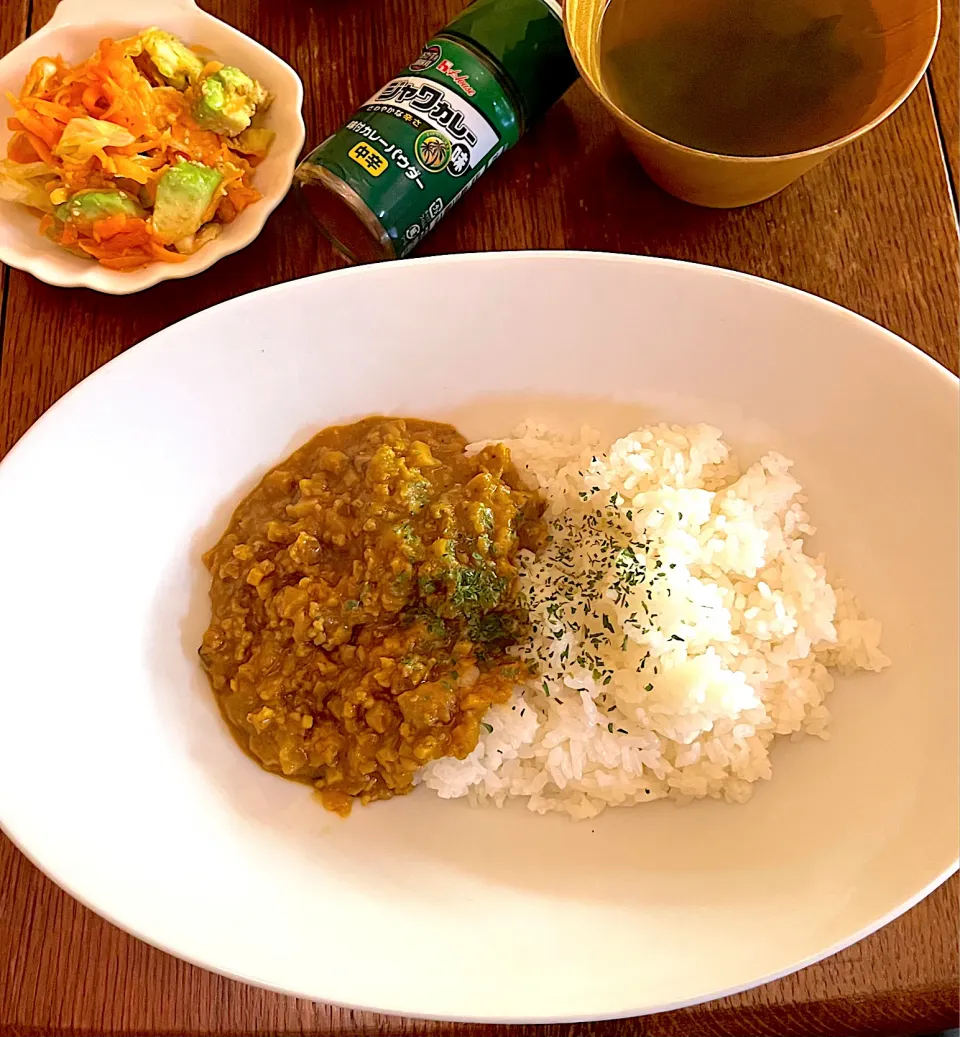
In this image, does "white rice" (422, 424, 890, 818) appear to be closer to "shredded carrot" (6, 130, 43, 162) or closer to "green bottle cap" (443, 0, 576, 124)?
"green bottle cap" (443, 0, 576, 124)

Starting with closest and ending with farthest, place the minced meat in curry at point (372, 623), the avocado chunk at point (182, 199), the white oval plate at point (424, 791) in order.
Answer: the white oval plate at point (424, 791) → the minced meat in curry at point (372, 623) → the avocado chunk at point (182, 199)

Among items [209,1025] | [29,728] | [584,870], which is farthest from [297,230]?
[209,1025]

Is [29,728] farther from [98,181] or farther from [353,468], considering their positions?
[98,181]

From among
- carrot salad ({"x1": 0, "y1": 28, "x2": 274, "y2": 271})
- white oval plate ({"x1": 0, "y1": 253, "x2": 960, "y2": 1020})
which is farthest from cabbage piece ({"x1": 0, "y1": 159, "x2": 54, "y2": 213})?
white oval plate ({"x1": 0, "y1": 253, "x2": 960, "y2": 1020})

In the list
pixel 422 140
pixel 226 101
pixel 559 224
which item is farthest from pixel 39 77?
pixel 559 224

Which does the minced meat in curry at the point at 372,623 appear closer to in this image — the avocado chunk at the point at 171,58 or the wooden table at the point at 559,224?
the wooden table at the point at 559,224

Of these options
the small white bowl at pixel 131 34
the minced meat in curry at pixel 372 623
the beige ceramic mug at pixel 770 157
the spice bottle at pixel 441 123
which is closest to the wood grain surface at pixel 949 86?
the beige ceramic mug at pixel 770 157

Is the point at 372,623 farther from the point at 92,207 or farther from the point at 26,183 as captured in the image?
the point at 26,183
